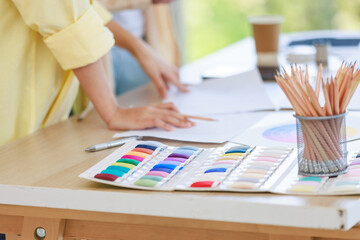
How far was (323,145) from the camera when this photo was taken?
90 cm

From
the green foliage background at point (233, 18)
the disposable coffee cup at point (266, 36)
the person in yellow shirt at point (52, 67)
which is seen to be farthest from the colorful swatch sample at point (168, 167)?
the green foliage background at point (233, 18)

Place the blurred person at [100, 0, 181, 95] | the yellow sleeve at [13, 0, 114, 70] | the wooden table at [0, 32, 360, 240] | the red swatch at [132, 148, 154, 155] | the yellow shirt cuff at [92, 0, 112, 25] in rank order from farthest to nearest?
the blurred person at [100, 0, 181, 95] < the yellow shirt cuff at [92, 0, 112, 25] < the yellow sleeve at [13, 0, 114, 70] < the red swatch at [132, 148, 154, 155] < the wooden table at [0, 32, 360, 240]

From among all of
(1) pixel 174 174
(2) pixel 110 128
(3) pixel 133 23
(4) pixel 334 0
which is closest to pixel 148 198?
(1) pixel 174 174

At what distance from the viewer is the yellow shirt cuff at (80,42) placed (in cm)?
119

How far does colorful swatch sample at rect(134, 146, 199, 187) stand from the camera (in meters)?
0.91

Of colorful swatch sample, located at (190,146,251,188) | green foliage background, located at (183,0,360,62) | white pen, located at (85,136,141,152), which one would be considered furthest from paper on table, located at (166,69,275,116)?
green foliage background, located at (183,0,360,62)

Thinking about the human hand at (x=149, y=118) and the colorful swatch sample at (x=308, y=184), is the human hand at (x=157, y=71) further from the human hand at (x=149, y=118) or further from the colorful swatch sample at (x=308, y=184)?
the colorful swatch sample at (x=308, y=184)

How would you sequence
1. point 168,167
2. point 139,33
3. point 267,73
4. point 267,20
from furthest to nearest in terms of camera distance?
point 139,33
point 267,20
point 267,73
point 168,167

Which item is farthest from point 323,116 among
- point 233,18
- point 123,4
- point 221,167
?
point 233,18

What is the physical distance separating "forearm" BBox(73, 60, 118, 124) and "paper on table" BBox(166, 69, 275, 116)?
20cm

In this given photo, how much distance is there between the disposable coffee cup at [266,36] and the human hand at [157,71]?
0.33 meters

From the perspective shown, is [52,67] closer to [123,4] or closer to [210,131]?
[210,131]

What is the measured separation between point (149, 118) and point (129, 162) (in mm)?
285

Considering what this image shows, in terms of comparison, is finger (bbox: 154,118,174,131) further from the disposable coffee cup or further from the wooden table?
the disposable coffee cup
